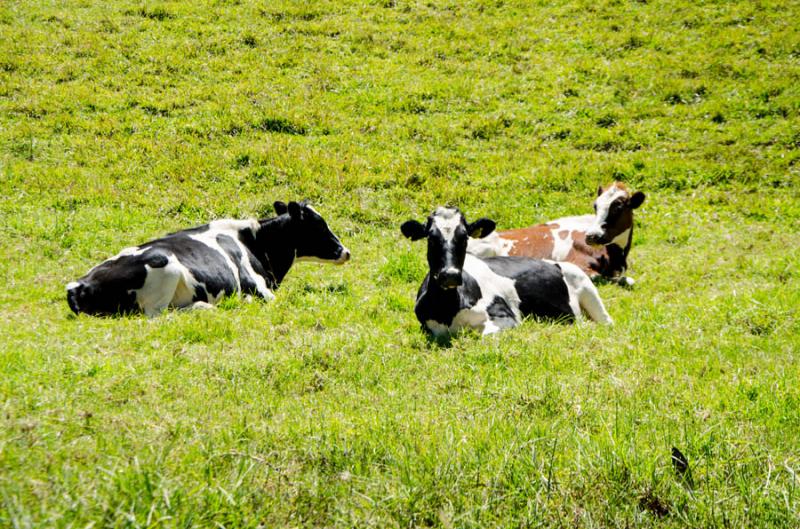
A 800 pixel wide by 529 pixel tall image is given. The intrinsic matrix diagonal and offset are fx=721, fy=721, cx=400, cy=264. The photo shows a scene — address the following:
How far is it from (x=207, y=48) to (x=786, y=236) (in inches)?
757

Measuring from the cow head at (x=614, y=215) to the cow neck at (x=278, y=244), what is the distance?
5.21 metres

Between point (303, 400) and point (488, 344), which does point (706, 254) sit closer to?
point (488, 344)

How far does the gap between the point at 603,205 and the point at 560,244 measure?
3.43 feet

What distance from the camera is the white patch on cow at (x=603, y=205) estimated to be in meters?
12.8

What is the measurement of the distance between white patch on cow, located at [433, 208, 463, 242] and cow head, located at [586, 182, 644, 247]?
460 cm

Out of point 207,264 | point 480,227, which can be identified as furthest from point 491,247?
point 207,264

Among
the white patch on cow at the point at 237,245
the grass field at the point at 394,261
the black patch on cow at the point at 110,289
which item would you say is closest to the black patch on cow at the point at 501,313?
the grass field at the point at 394,261

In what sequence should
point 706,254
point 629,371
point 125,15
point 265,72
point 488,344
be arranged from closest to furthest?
point 629,371 → point 488,344 → point 706,254 → point 265,72 → point 125,15

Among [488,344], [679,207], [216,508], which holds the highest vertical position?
[216,508]

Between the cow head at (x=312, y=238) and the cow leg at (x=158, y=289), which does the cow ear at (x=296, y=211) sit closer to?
the cow head at (x=312, y=238)

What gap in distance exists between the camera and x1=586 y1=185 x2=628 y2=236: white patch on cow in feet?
42.0

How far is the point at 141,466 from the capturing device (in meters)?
3.18

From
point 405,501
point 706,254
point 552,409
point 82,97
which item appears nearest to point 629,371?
point 552,409

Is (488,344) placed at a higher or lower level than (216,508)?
lower
